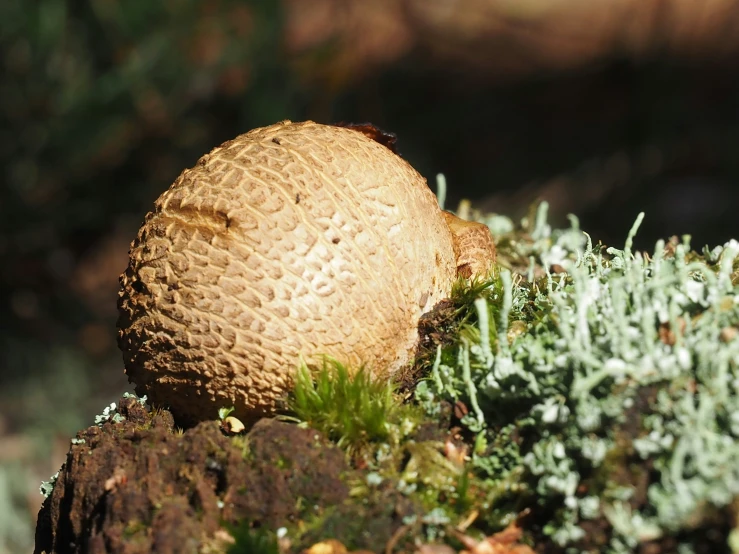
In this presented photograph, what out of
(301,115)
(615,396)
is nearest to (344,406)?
(615,396)

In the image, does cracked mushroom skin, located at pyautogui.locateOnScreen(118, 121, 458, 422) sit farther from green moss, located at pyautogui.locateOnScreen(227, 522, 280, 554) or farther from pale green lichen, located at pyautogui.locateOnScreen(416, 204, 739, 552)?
green moss, located at pyautogui.locateOnScreen(227, 522, 280, 554)

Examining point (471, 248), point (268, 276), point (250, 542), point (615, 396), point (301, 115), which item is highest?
point (301, 115)

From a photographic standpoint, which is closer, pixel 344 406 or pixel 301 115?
pixel 344 406

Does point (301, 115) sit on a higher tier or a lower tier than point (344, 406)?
higher

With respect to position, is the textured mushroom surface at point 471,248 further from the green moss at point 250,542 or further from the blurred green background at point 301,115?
the blurred green background at point 301,115

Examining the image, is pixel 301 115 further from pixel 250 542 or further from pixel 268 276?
pixel 250 542

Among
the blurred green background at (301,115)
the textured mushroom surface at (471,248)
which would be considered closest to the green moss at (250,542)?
the textured mushroom surface at (471,248)
